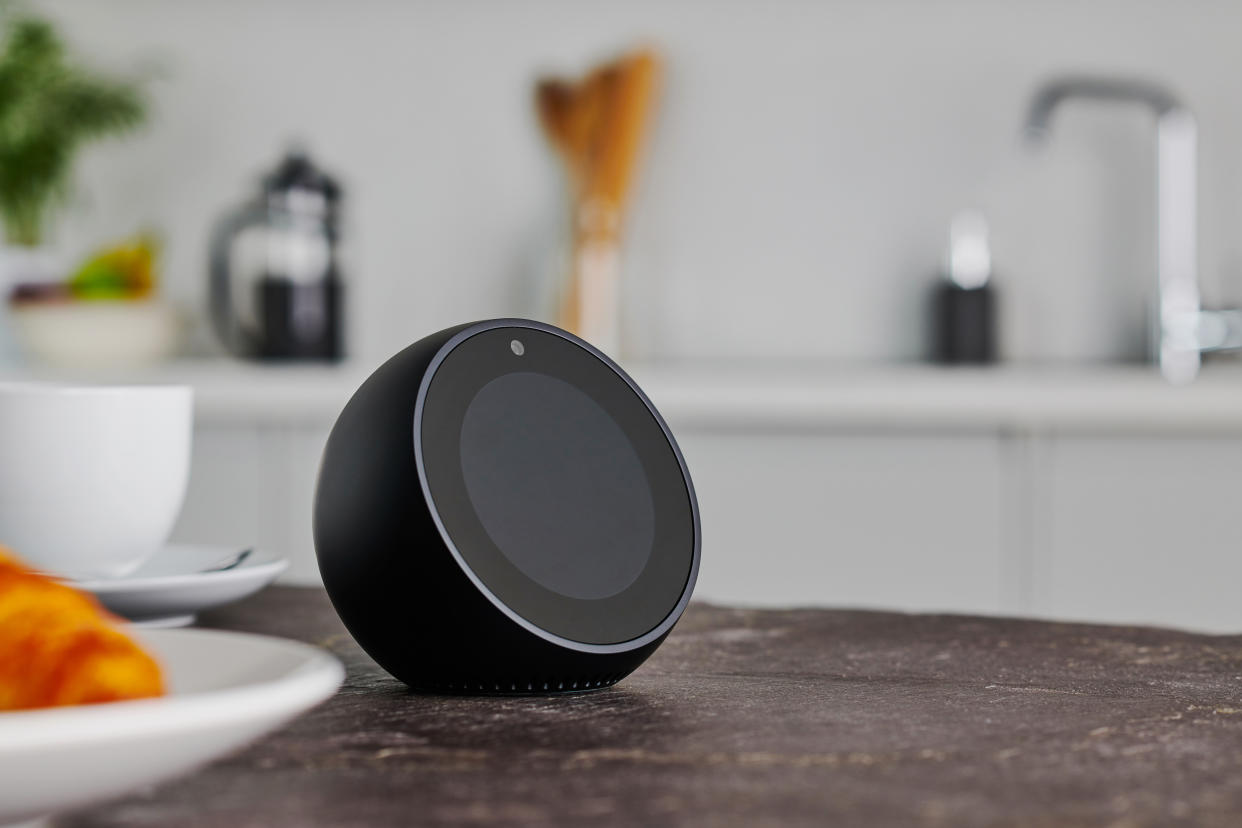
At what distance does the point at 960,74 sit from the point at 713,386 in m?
0.88

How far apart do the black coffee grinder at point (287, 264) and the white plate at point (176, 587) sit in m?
1.62

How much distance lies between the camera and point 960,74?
8.00 ft

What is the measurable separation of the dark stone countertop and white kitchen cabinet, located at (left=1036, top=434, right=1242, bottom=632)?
131cm

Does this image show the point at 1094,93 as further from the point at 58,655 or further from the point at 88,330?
the point at 58,655

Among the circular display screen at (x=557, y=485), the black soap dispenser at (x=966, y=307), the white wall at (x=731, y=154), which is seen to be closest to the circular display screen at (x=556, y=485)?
the circular display screen at (x=557, y=485)

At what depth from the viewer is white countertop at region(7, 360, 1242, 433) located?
190cm

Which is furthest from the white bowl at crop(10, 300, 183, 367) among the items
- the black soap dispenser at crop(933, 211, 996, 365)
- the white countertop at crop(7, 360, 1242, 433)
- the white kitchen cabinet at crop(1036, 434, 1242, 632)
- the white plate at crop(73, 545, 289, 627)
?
the white plate at crop(73, 545, 289, 627)

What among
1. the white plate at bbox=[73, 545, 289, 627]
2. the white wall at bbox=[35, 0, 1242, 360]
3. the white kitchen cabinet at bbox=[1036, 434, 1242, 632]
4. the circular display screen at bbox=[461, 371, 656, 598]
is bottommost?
the white kitchen cabinet at bbox=[1036, 434, 1242, 632]

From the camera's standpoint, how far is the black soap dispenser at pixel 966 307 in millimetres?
2324

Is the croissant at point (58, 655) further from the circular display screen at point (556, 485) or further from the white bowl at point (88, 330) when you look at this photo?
the white bowl at point (88, 330)

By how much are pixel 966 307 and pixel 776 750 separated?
1985 millimetres

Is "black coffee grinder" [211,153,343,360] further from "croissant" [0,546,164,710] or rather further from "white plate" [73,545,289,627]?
"croissant" [0,546,164,710]

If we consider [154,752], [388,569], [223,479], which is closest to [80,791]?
[154,752]

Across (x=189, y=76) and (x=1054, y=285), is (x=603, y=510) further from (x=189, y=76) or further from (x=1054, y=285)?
(x=189, y=76)
